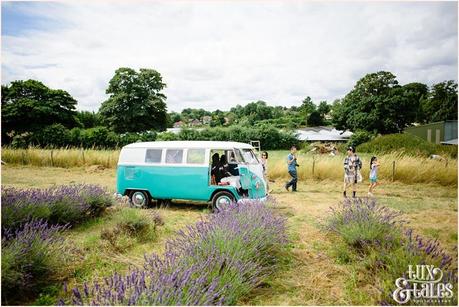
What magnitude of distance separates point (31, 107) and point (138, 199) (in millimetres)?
10129

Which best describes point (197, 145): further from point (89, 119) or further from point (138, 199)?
point (89, 119)

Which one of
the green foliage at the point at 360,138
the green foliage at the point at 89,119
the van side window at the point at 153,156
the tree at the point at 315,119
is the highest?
the tree at the point at 315,119

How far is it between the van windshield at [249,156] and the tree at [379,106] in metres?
23.5

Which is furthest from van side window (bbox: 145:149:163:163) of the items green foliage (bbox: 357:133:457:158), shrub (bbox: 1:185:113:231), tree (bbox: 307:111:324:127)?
tree (bbox: 307:111:324:127)

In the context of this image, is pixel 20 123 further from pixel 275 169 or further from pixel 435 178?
pixel 435 178

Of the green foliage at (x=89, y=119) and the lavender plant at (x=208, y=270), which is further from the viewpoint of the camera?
the green foliage at (x=89, y=119)

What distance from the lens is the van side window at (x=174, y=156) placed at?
7.79 metres

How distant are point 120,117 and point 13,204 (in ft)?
70.0

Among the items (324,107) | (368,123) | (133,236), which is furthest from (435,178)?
(324,107)

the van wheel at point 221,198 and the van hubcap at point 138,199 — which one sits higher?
the van wheel at point 221,198

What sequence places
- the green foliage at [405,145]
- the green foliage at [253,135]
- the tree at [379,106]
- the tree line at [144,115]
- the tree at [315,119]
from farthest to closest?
1. the tree at [315,119]
2. the green foliage at [253,135]
3. the tree at [379,106]
4. the tree line at [144,115]
5. the green foliage at [405,145]

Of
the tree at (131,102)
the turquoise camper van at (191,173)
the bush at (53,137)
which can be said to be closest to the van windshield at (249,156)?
the turquoise camper van at (191,173)

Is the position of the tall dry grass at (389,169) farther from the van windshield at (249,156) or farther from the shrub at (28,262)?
the shrub at (28,262)

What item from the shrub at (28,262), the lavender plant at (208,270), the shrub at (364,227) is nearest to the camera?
the lavender plant at (208,270)
